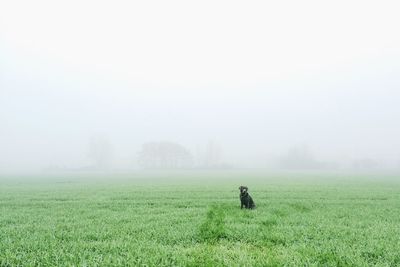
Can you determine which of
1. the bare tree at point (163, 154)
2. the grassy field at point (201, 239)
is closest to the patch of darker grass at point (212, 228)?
the grassy field at point (201, 239)

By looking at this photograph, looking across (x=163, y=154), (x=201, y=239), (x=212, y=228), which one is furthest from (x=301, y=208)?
(x=163, y=154)

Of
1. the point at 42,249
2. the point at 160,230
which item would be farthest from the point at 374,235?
the point at 42,249

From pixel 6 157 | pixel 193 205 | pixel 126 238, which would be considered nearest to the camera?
pixel 126 238

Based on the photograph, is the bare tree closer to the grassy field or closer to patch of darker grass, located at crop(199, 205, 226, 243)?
the grassy field

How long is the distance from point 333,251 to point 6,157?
735ft

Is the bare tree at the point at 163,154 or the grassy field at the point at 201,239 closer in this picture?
the grassy field at the point at 201,239

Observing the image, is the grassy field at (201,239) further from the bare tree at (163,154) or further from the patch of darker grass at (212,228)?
the bare tree at (163,154)

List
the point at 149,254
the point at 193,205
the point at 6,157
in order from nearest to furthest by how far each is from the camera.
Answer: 1. the point at 149,254
2. the point at 193,205
3. the point at 6,157

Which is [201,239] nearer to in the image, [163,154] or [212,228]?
[212,228]

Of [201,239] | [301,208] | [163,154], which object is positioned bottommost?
[301,208]

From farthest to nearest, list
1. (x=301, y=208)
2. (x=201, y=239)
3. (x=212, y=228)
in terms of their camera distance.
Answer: (x=301, y=208) → (x=212, y=228) → (x=201, y=239)

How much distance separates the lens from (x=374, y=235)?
10.4 meters

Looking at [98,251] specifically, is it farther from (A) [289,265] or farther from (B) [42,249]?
(A) [289,265]

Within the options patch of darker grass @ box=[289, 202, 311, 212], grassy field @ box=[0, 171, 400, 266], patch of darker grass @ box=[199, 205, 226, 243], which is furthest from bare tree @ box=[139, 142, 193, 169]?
patch of darker grass @ box=[199, 205, 226, 243]
